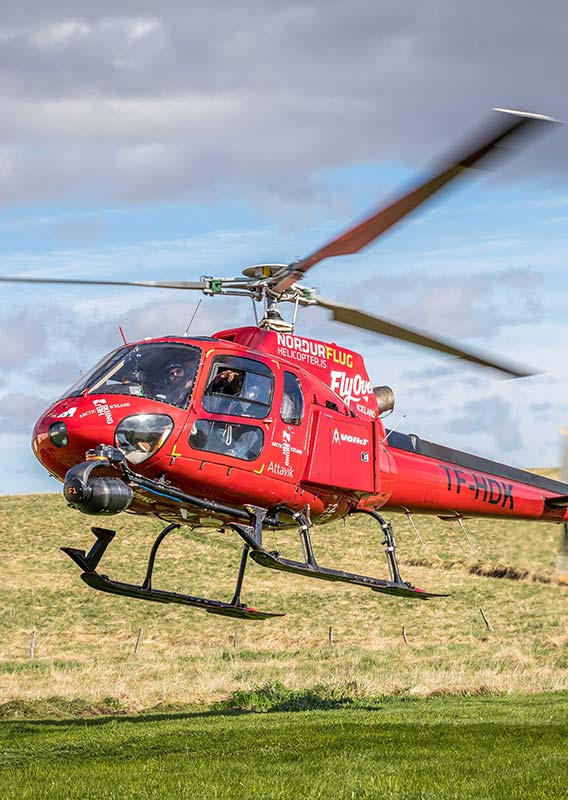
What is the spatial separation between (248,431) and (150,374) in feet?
4.62

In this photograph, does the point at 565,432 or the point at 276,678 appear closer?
the point at 565,432

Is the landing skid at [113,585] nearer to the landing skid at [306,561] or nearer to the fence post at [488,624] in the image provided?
the landing skid at [306,561]

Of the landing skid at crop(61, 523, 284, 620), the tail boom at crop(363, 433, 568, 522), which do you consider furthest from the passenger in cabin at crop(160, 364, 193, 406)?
the tail boom at crop(363, 433, 568, 522)

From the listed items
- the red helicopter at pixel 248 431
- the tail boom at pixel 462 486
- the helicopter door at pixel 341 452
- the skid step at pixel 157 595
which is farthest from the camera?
the tail boom at pixel 462 486

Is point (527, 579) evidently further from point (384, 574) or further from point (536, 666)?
point (536, 666)

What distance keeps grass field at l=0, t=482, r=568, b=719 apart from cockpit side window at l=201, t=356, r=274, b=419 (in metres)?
6.95

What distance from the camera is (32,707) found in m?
22.4

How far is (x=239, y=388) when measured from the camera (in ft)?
42.6

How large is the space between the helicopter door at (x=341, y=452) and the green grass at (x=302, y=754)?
365cm

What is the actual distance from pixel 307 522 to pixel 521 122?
6.68 meters

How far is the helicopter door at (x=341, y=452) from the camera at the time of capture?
13938 mm

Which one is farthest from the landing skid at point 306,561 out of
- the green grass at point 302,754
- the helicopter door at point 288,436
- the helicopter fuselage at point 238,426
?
the green grass at point 302,754

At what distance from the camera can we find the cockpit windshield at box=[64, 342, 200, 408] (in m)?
12.4

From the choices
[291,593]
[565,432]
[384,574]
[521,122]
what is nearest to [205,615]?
[291,593]
